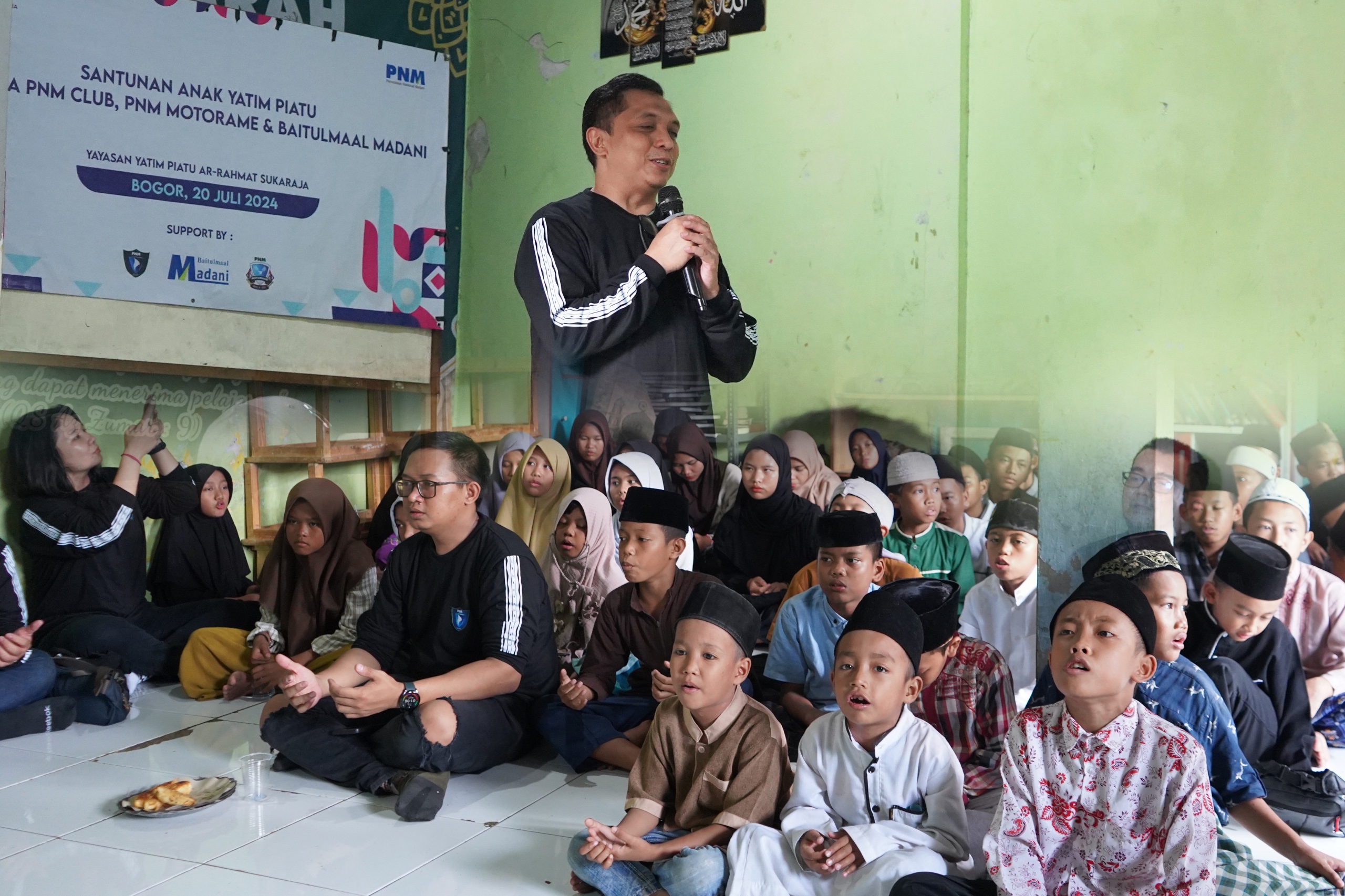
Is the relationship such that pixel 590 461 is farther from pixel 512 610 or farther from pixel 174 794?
pixel 174 794

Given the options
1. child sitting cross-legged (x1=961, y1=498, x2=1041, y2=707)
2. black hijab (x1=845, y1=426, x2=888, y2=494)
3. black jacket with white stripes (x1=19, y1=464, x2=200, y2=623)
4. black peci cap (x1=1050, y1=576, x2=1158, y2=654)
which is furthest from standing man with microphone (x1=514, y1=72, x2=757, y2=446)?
black jacket with white stripes (x1=19, y1=464, x2=200, y2=623)

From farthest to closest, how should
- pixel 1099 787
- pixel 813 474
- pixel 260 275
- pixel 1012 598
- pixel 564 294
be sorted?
pixel 260 275 → pixel 564 294 → pixel 813 474 → pixel 1012 598 → pixel 1099 787

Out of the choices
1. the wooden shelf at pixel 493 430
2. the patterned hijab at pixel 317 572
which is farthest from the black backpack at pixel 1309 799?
the patterned hijab at pixel 317 572

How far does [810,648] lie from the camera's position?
10.0 feet

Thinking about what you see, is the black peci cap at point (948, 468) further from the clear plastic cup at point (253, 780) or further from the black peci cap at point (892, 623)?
the clear plastic cup at point (253, 780)

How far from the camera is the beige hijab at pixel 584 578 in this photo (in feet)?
12.3

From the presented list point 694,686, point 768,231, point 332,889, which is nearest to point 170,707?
point 332,889

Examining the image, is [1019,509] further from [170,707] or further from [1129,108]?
[170,707]

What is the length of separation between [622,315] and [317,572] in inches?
60.5

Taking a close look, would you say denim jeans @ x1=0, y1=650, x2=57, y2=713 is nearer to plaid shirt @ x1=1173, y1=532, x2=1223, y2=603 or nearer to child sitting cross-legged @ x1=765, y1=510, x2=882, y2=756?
child sitting cross-legged @ x1=765, y1=510, x2=882, y2=756

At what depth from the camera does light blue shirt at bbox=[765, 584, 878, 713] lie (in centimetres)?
303

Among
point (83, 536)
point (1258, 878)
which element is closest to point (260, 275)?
point (83, 536)

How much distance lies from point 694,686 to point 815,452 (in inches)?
49.9

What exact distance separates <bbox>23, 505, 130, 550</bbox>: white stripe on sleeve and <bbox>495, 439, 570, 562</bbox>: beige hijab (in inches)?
56.9
